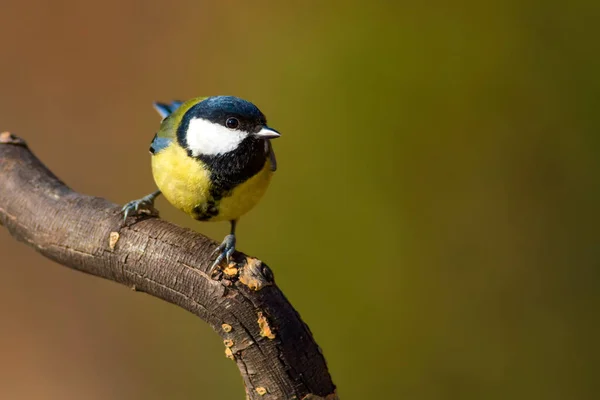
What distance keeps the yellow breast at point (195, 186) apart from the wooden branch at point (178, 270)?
12 centimetres

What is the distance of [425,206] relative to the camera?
7.89 ft

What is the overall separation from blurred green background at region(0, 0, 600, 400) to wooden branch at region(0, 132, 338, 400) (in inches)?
42.8

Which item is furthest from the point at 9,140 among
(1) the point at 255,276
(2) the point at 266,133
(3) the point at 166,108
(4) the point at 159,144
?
(1) the point at 255,276

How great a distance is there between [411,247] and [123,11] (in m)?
1.50

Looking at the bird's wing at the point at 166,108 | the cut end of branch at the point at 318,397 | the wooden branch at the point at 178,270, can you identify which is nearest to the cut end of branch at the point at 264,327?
the wooden branch at the point at 178,270

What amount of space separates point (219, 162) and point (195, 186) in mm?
70

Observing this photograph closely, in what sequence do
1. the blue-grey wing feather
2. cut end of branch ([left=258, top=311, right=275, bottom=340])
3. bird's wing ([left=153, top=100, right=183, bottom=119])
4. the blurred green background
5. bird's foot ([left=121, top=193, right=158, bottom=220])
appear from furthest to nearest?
1. the blurred green background
2. bird's wing ([left=153, top=100, right=183, bottom=119])
3. the blue-grey wing feather
4. bird's foot ([left=121, top=193, right=158, bottom=220])
5. cut end of branch ([left=258, top=311, right=275, bottom=340])

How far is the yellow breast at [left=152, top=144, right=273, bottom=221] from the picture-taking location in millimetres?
1438

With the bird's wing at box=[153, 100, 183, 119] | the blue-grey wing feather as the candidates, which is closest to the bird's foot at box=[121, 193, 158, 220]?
the blue-grey wing feather

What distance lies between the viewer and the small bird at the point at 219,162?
143 centimetres

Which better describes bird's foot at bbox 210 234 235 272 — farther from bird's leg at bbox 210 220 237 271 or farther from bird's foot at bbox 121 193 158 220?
bird's foot at bbox 121 193 158 220

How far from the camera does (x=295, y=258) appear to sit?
243 centimetres

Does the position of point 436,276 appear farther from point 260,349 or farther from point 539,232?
point 260,349

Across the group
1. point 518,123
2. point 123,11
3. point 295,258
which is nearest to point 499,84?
point 518,123
